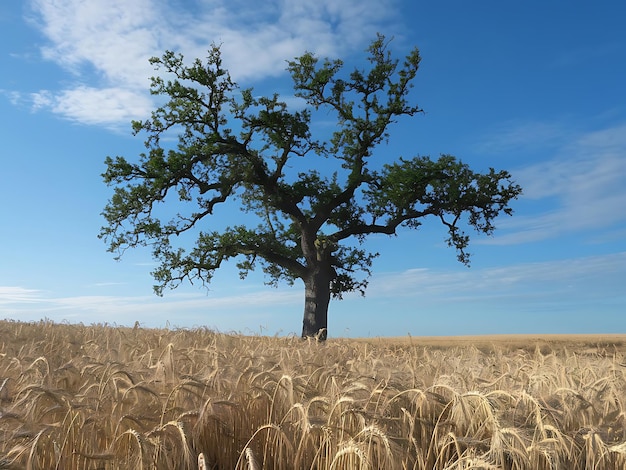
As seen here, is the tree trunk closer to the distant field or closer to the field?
the distant field

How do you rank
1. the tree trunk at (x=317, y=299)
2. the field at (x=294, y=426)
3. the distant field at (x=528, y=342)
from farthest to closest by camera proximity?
the distant field at (x=528, y=342)
the tree trunk at (x=317, y=299)
the field at (x=294, y=426)

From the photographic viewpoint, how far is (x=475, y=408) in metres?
3.68

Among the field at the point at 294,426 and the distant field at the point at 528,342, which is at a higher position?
the distant field at the point at 528,342

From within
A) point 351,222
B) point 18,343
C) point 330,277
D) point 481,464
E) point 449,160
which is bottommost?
point 481,464

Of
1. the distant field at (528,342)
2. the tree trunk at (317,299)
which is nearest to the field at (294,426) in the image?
the distant field at (528,342)

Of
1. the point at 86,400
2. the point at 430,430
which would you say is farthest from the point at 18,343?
the point at 430,430

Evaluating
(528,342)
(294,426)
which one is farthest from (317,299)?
(294,426)

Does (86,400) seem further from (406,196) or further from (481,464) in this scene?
(406,196)

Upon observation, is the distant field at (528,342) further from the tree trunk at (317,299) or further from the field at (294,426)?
the field at (294,426)

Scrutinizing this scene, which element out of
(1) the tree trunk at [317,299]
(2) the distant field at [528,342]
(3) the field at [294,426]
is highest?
(1) the tree trunk at [317,299]

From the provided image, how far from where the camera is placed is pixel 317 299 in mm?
21172

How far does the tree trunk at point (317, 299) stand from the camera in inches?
826

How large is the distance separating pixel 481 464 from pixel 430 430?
0.77 meters

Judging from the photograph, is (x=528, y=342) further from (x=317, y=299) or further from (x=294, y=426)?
(x=294, y=426)
